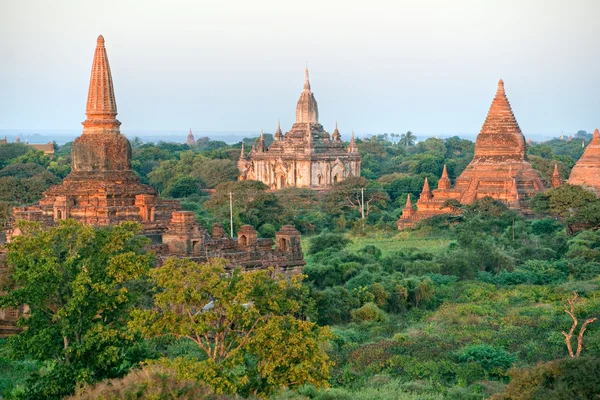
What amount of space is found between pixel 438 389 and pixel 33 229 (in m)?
6.77

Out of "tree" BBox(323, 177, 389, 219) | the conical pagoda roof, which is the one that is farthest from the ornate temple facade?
the conical pagoda roof

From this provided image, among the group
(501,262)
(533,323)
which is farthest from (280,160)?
(533,323)

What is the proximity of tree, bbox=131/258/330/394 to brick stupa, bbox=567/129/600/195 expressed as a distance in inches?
1255

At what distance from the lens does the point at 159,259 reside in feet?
74.9

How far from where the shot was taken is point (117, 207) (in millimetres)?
28031

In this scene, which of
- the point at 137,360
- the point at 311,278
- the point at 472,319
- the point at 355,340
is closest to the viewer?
the point at 137,360

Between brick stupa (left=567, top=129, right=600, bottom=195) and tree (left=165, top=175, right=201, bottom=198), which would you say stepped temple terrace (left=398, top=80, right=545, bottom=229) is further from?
tree (left=165, top=175, right=201, bottom=198)

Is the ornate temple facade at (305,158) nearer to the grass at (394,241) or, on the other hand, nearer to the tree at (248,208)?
the tree at (248,208)

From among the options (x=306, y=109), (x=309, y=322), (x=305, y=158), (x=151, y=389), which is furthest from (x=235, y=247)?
(x=306, y=109)

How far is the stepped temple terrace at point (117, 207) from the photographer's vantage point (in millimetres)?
24328

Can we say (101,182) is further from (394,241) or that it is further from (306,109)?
(306,109)

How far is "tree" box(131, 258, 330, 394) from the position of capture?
15156mm

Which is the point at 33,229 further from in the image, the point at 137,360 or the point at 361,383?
the point at 361,383

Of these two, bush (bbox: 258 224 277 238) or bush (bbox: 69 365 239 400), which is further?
bush (bbox: 258 224 277 238)
